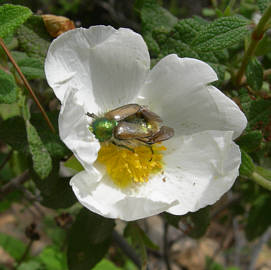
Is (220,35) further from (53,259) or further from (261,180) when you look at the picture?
(53,259)

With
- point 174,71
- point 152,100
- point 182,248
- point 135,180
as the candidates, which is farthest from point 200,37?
point 182,248

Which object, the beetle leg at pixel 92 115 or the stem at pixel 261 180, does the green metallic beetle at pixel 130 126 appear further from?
the stem at pixel 261 180

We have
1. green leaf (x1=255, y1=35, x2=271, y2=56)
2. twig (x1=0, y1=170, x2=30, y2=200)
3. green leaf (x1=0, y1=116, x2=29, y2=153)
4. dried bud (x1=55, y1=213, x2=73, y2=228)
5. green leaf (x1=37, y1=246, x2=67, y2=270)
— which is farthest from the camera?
green leaf (x1=37, y1=246, x2=67, y2=270)

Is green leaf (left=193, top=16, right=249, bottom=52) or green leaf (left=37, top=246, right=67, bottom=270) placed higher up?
green leaf (left=193, top=16, right=249, bottom=52)

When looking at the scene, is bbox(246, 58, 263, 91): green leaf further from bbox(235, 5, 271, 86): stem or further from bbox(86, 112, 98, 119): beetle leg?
bbox(86, 112, 98, 119): beetle leg

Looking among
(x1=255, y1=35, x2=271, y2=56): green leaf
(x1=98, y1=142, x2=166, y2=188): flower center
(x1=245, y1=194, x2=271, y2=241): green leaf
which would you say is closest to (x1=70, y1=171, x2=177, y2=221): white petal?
(x1=98, y1=142, x2=166, y2=188): flower center
